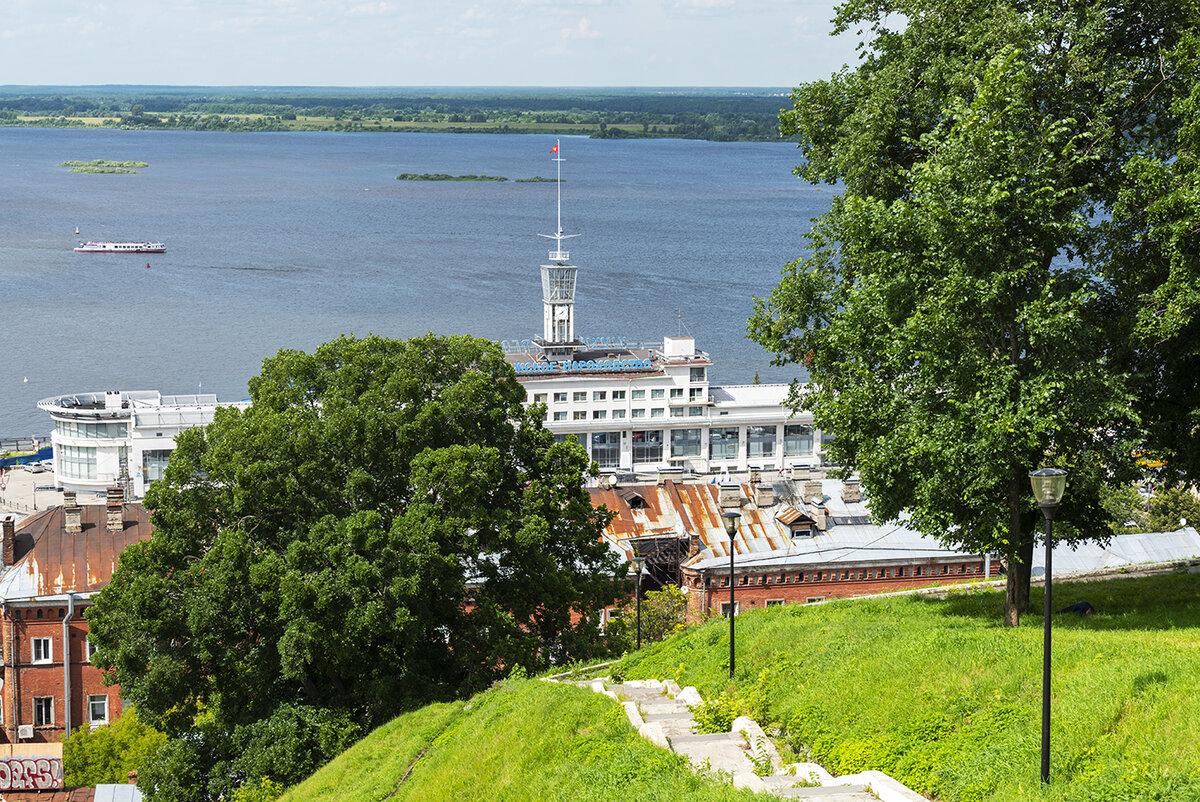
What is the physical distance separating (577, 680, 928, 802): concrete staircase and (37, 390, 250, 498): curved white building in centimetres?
5580

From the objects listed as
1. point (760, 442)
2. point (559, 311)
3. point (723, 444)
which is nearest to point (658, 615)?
point (723, 444)

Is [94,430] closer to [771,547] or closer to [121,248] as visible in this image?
[771,547]

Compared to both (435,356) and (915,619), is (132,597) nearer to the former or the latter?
(435,356)

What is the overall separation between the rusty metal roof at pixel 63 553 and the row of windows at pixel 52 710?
340cm

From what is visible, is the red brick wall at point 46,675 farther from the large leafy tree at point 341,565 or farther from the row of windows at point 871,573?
the row of windows at point 871,573

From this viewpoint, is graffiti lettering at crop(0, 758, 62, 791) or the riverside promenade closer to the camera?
graffiti lettering at crop(0, 758, 62, 791)

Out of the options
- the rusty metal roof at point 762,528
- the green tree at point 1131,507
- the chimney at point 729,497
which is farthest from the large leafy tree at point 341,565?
the green tree at point 1131,507

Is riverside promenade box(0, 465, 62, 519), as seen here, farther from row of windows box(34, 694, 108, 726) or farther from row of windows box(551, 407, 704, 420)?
row of windows box(551, 407, 704, 420)

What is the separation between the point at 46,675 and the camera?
39969mm

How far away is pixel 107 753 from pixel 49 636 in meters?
6.68

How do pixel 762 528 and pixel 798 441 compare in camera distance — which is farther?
pixel 798 441

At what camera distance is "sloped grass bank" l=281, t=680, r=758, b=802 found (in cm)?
1556

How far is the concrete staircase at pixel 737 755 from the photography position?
14397 mm

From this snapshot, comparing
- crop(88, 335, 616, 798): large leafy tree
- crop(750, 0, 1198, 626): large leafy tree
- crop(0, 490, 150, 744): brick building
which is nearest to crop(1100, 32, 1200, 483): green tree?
crop(750, 0, 1198, 626): large leafy tree
